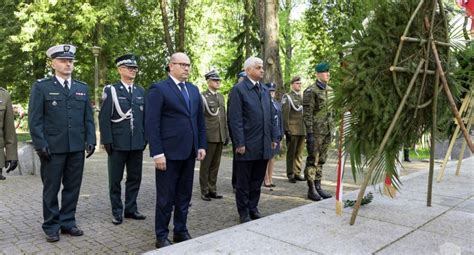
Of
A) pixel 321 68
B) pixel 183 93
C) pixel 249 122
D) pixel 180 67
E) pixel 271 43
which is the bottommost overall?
pixel 249 122

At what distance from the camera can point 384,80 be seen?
3764mm

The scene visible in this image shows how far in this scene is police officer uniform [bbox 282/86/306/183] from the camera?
791cm

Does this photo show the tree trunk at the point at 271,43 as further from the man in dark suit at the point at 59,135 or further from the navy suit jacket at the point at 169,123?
the navy suit jacket at the point at 169,123

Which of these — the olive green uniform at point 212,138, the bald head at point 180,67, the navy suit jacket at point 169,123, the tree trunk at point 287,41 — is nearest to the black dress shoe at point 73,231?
the navy suit jacket at point 169,123

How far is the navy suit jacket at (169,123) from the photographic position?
4012 millimetres

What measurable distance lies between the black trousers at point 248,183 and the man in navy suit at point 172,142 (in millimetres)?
812

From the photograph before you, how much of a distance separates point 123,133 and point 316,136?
2797 millimetres

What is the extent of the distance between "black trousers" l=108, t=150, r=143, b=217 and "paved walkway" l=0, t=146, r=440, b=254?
0.68 feet

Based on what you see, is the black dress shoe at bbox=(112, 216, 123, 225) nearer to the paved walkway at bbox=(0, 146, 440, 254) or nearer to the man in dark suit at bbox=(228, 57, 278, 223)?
the paved walkway at bbox=(0, 146, 440, 254)

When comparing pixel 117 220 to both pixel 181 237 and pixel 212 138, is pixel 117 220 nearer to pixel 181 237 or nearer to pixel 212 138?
pixel 181 237

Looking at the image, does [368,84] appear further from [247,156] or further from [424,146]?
[247,156]

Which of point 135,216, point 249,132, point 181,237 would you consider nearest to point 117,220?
point 135,216

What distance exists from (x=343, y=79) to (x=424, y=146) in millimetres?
1274

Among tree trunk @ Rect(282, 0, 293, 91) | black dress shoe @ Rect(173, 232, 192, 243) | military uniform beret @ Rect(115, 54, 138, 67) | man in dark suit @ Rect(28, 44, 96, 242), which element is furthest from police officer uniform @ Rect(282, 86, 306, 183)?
tree trunk @ Rect(282, 0, 293, 91)
